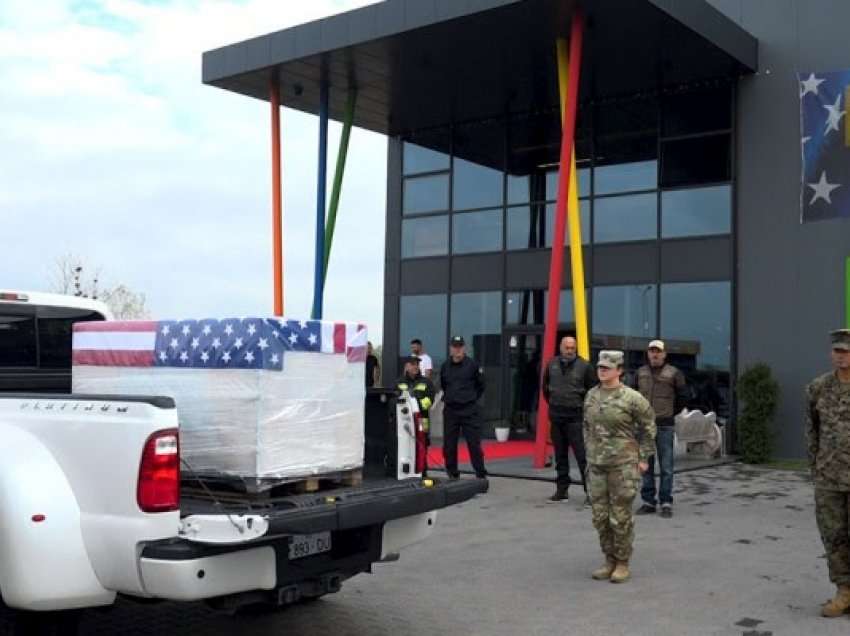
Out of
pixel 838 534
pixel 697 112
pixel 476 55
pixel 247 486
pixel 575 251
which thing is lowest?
pixel 838 534

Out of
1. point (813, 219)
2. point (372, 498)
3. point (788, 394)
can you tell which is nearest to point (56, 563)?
point (372, 498)

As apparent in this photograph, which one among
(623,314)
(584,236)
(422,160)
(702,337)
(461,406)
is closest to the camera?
(461,406)

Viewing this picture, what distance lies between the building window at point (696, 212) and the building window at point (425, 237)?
4.30m

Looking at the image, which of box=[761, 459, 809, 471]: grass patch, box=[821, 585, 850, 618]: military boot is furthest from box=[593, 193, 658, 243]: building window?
box=[821, 585, 850, 618]: military boot

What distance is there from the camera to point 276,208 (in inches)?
640

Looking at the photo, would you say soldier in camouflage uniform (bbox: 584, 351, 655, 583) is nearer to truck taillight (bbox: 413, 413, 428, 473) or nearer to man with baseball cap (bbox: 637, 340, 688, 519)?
truck taillight (bbox: 413, 413, 428, 473)

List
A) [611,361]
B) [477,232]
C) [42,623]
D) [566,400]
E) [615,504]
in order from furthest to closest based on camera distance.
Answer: [477,232] → [566,400] → [611,361] → [615,504] → [42,623]

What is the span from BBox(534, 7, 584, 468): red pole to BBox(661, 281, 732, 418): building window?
10.2 feet

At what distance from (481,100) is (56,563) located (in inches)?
528

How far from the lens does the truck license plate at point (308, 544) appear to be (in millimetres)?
4168

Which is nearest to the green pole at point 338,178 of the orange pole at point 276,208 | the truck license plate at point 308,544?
the orange pole at point 276,208

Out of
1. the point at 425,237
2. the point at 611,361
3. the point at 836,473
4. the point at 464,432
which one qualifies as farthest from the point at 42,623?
the point at 425,237

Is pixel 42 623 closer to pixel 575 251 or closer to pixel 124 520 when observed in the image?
pixel 124 520

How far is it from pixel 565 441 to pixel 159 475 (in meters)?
6.44
